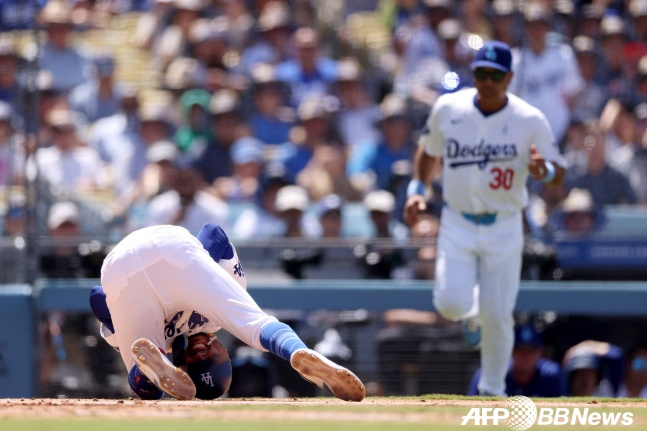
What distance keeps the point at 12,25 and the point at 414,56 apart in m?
3.63

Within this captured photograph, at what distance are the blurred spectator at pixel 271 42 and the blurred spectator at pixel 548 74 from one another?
2.43 m

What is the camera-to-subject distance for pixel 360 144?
10766 millimetres

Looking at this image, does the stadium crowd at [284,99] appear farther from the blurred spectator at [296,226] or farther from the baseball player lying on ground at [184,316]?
the baseball player lying on ground at [184,316]

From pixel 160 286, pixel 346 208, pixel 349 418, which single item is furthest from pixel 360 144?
pixel 349 418

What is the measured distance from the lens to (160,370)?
17.3 ft

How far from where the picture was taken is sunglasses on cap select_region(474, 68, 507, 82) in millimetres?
7681

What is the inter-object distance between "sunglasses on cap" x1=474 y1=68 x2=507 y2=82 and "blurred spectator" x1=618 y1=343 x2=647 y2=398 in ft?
7.88

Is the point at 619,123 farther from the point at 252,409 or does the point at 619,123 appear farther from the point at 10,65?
the point at 252,409

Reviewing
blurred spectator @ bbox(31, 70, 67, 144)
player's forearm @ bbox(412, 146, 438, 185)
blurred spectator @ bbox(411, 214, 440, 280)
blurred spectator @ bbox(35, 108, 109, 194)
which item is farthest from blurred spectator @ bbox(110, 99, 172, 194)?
player's forearm @ bbox(412, 146, 438, 185)

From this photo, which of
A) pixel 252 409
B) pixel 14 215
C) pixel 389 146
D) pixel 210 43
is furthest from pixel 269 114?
pixel 252 409

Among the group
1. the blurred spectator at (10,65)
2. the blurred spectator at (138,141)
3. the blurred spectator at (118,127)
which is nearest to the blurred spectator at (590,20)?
the blurred spectator at (138,141)

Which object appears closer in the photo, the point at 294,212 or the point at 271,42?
the point at 294,212

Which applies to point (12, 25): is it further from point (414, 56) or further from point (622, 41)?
point (622, 41)

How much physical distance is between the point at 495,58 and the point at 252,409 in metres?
3.28
